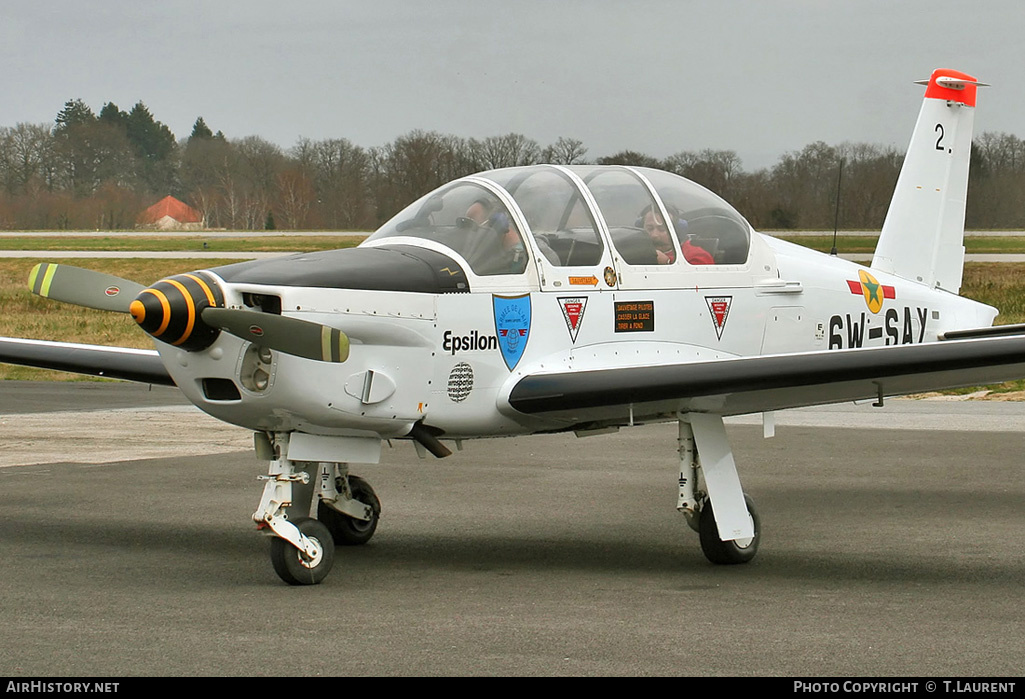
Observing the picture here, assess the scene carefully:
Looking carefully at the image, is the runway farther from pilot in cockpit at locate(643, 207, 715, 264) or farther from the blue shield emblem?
pilot in cockpit at locate(643, 207, 715, 264)

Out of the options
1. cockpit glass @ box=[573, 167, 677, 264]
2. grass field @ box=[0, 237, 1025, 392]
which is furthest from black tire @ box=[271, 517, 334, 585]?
grass field @ box=[0, 237, 1025, 392]

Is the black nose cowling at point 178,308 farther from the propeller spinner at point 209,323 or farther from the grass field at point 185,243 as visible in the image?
the grass field at point 185,243

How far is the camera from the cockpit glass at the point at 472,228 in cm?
759

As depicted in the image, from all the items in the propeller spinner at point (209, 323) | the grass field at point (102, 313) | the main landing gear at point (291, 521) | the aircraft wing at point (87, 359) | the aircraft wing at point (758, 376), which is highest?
the propeller spinner at point (209, 323)

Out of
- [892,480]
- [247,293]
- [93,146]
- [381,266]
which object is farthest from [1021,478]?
[93,146]

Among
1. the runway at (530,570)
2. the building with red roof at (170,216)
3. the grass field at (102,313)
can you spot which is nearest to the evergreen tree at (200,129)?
the building with red roof at (170,216)

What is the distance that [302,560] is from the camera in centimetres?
698

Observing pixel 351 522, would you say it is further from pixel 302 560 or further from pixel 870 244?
pixel 870 244

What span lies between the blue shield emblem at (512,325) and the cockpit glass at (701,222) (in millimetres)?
1318

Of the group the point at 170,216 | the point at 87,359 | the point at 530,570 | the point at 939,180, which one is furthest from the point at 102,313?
the point at 170,216

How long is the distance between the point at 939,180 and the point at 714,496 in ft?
16.3

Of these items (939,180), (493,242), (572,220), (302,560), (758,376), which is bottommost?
(302,560)

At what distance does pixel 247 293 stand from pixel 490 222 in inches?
66.8
